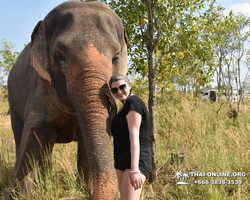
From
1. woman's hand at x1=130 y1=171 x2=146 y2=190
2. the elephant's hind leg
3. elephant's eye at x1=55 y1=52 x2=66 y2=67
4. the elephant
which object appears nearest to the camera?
woman's hand at x1=130 y1=171 x2=146 y2=190

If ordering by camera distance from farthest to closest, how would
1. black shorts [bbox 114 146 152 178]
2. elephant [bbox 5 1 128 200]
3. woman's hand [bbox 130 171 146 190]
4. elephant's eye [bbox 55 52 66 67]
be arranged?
elephant's eye [bbox 55 52 66 67], elephant [bbox 5 1 128 200], black shorts [bbox 114 146 152 178], woman's hand [bbox 130 171 146 190]

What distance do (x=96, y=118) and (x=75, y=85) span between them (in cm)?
42

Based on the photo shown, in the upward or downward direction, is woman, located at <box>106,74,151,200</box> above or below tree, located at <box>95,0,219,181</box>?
below

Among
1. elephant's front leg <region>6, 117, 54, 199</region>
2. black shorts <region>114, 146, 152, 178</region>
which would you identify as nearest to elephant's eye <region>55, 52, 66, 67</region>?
elephant's front leg <region>6, 117, 54, 199</region>

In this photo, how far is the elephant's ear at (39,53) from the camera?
10.7 ft

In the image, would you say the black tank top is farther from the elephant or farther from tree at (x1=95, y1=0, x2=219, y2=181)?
tree at (x1=95, y1=0, x2=219, y2=181)

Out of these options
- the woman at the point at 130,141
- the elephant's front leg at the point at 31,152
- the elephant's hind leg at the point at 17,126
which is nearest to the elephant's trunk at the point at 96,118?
the woman at the point at 130,141

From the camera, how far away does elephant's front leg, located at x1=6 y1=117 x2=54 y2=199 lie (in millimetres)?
3273

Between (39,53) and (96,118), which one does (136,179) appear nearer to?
(96,118)

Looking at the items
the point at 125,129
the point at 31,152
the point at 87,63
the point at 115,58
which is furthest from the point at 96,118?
the point at 31,152

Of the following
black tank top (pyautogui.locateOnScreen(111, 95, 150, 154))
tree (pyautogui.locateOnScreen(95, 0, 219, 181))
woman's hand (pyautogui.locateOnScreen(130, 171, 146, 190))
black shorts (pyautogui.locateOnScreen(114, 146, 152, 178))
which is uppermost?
tree (pyautogui.locateOnScreen(95, 0, 219, 181))

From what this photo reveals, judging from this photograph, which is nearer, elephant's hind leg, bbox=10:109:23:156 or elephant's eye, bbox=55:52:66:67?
elephant's eye, bbox=55:52:66:67

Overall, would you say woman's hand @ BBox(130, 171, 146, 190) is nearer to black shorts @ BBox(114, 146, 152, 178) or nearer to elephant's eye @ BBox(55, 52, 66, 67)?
black shorts @ BBox(114, 146, 152, 178)

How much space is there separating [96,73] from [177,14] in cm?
235
